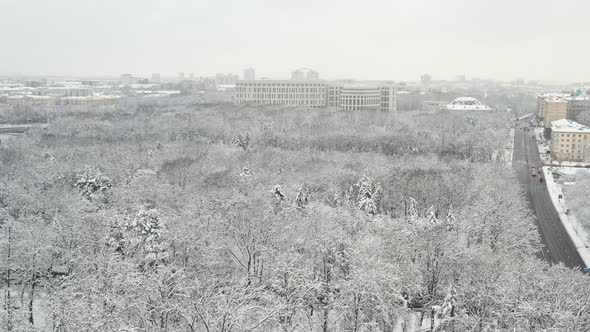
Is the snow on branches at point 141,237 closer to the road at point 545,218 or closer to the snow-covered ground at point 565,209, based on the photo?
the road at point 545,218

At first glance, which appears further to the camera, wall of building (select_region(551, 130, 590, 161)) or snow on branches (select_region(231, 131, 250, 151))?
wall of building (select_region(551, 130, 590, 161))

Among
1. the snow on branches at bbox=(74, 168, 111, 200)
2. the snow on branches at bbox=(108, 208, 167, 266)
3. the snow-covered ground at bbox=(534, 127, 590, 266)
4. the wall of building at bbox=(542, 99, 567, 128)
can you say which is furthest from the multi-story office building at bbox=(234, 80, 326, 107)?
the snow on branches at bbox=(108, 208, 167, 266)

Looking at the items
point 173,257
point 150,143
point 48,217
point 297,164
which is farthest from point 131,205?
point 150,143

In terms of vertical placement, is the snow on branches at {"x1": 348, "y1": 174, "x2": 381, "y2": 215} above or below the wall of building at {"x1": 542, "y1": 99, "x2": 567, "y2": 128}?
below

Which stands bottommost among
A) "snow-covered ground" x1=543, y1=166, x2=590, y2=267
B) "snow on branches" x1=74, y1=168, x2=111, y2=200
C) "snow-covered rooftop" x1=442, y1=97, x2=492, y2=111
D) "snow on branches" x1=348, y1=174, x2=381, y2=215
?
"snow-covered ground" x1=543, y1=166, x2=590, y2=267

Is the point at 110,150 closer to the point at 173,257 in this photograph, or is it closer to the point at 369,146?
the point at 369,146

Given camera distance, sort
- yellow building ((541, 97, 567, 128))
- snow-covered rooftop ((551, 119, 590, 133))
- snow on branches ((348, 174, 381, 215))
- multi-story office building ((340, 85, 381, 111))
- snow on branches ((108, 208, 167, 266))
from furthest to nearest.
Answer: multi-story office building ((340, 85, 381, 111)) < yellow building ((541, 97, 567, 128)) < snow-covered rooftop ((551, 119, 590, 133)) < snow on branches ((348, 174, 381, 215)) < snow on branches ((108, 208, 167, 266))

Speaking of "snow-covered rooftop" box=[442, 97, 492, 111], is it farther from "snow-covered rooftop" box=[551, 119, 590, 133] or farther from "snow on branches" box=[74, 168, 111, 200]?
"snow on branches" box=[74, 168, 111, 200]
